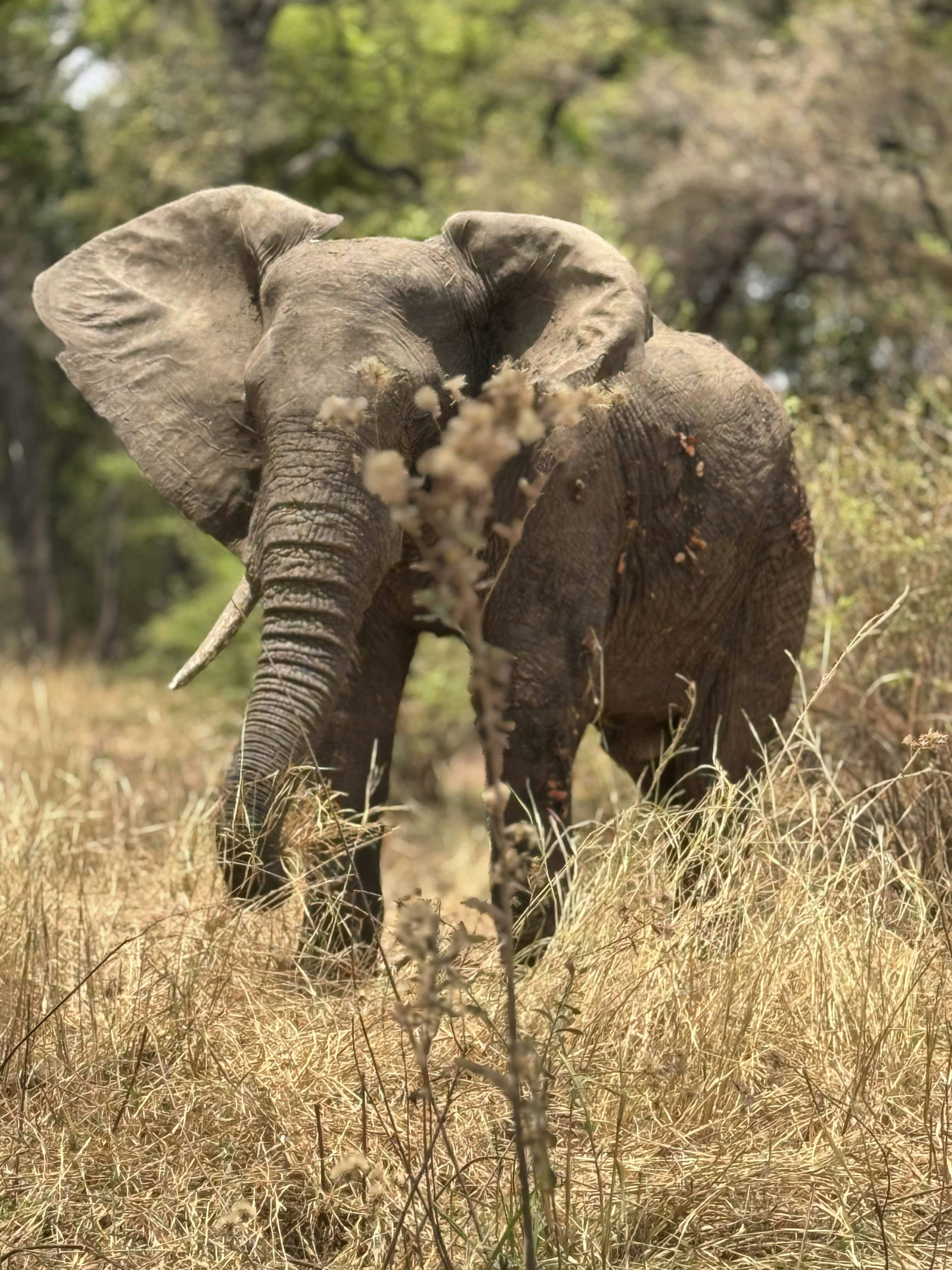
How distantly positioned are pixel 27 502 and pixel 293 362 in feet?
50.2

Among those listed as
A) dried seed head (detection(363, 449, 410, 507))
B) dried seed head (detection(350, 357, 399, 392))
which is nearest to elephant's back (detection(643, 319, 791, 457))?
dried seed head (detection(350, 357, 399, 392))

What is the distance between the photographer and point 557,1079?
149 inches

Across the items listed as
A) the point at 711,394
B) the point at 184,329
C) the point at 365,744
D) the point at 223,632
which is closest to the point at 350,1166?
the point at 223,632

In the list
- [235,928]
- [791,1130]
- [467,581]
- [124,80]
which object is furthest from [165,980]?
[124,80]

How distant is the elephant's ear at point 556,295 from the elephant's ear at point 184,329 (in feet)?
1.51

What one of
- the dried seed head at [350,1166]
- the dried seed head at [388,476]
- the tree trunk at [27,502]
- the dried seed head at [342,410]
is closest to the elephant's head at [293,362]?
the dried seed head at [350,1166]

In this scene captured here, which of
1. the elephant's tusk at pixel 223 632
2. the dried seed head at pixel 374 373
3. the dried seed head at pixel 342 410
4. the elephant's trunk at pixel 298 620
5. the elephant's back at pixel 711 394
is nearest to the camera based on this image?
the dried seed head at pixel 342 410

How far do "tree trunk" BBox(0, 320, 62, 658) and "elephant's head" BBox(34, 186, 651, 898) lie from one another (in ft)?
44.0

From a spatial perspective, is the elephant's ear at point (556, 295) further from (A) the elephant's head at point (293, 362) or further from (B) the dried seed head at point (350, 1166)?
(B) the dried seed head at point (350, 1166)

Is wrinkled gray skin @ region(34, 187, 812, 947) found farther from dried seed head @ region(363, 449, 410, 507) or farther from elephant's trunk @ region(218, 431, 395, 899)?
dried seed head @ region(363, 449, 410, 507)

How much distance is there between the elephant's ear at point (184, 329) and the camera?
4.90 m

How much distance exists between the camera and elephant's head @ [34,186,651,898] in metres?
4.42

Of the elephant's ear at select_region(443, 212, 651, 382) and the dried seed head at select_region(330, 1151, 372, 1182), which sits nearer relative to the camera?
the dried seed head at select_region(330, 1151, 372, 1182)

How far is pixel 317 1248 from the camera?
134 inches
